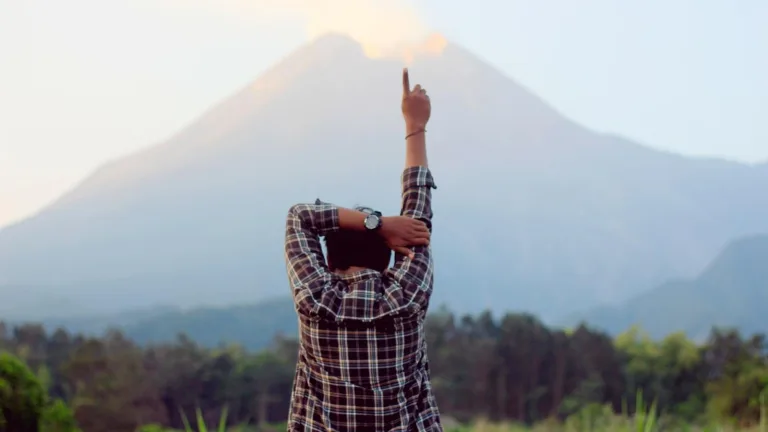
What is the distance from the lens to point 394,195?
16.2 meters

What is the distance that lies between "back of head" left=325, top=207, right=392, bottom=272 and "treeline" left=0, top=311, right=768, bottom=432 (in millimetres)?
7794

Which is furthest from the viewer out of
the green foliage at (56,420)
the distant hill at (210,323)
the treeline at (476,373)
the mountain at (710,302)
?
the mountain at (710,302)

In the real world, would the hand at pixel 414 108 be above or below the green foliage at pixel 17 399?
above

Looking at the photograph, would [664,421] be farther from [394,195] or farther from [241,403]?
[394,195]

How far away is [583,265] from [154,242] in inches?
321

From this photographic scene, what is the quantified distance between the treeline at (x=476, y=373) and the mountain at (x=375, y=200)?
410 cm

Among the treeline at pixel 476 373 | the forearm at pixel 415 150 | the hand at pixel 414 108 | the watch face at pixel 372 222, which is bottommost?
the treeline at pixel 476 373

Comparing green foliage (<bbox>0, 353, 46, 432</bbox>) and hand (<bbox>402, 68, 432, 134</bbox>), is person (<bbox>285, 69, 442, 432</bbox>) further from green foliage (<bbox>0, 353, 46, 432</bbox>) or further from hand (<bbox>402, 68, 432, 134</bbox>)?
green foliage (<bbox>0, 353, 46, 432</bbox>)

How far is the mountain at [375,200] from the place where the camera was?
13672 mm

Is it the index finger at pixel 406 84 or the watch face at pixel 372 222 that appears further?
the index finger at pixel 406 84

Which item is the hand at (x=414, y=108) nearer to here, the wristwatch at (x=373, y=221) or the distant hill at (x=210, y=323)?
the wristwatch at (x=373, y=221)

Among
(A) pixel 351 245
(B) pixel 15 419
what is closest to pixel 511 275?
(B) pixel 15 419

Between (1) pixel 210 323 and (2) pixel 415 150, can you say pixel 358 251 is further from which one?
(1) pixel 210 323

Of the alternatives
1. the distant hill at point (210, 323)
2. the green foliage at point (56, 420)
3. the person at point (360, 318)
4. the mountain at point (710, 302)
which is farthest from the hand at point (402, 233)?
the mountain at point (710, 302)
